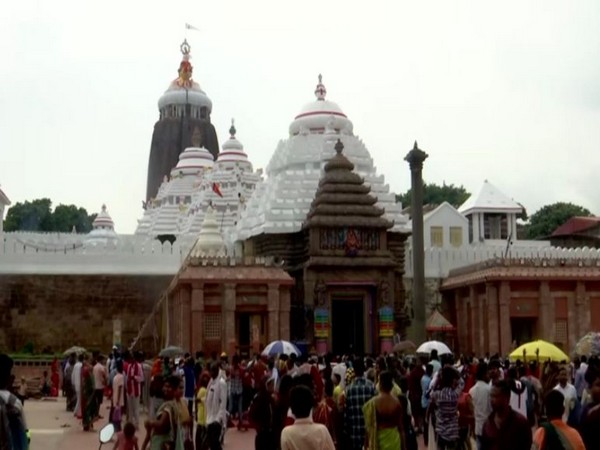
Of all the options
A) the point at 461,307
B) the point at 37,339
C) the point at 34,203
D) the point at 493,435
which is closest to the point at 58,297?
the point at 37,339

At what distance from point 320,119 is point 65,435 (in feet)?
75.0

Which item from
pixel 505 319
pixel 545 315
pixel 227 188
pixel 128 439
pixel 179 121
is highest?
pixel 179 121

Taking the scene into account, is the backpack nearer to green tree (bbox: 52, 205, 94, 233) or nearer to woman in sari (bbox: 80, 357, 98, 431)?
woman in sari (bbox: 80, 357, 98, 431)

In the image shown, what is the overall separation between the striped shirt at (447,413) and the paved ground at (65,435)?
484 centimetres

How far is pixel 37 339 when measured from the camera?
111 feet

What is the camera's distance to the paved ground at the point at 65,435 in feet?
47.5

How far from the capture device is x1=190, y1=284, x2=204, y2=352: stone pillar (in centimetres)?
2742

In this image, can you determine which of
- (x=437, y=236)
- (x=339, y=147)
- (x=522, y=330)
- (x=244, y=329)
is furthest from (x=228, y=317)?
(x=437, y=236)

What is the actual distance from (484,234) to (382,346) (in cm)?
2033

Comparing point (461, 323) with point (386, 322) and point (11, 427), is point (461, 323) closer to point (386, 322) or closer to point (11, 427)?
A: point (386, 322)

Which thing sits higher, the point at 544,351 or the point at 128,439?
the point at 544,351

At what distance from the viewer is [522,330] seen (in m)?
31.7

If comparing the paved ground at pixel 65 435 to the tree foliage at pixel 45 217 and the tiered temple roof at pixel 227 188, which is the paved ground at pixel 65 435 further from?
the tree foliage at pixel 45 217

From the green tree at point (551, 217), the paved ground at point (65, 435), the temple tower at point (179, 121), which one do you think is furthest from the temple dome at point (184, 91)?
the paved ground at point (65, 435)
